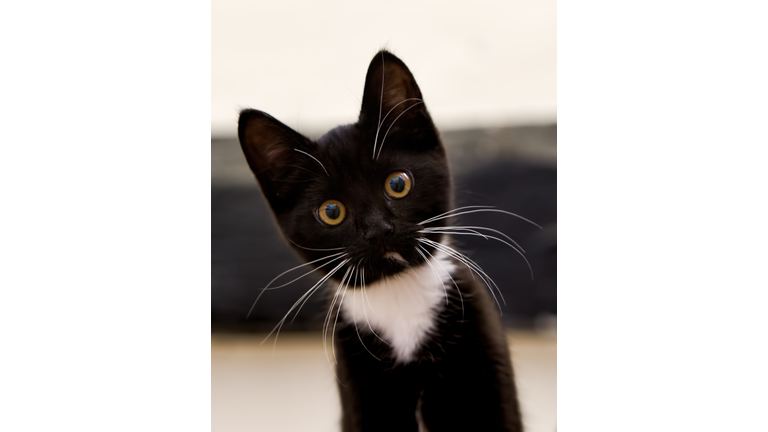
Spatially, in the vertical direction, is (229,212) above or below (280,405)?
above

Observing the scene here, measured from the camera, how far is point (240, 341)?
1104 millimetres

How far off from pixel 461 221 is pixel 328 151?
0.35 meters

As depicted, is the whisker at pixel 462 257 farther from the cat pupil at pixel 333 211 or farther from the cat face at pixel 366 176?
the cat pupil at pixel 333 211

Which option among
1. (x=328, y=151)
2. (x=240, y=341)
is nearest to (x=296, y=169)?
(x=328, y=151)

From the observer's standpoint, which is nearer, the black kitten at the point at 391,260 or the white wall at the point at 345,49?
the black kitten at the point at 391,260

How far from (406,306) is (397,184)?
24cm

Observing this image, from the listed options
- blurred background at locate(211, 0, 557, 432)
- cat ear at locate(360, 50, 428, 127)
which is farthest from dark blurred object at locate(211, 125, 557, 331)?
cat ear at locate(360, 50, 428, 127)

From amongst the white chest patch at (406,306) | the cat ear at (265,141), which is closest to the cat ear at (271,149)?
the cat ear at (265,141)

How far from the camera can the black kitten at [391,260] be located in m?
0.80

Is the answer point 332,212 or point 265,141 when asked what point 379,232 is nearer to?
point 332,212

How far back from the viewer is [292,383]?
43.2 inches

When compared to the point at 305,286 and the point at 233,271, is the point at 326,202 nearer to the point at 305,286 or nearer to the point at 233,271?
the point at 305,286
